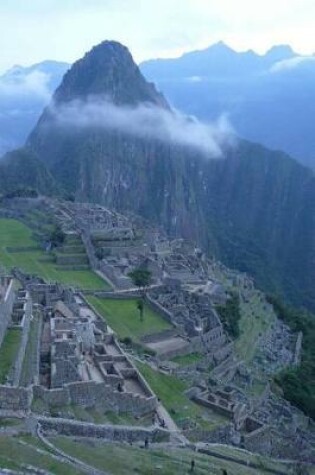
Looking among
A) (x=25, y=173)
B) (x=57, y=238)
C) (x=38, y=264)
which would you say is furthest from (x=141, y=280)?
(x=25, y=173)

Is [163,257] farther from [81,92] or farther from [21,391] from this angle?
[81,92]

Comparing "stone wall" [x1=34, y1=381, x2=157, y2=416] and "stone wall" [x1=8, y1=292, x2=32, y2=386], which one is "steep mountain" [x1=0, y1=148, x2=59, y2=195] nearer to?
"stone wall" [x1=8, y1=292, x2=32, y2=386]

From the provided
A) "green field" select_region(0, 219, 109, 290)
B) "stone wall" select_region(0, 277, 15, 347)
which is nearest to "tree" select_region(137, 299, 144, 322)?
"green field" select_region(0, 219, 109, 290)

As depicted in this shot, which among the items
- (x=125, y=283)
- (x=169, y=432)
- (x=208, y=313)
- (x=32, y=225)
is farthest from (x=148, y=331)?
(x=32, y=225)

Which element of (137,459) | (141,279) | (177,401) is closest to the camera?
(137,459)

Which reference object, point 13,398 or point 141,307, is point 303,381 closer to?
point 141,307

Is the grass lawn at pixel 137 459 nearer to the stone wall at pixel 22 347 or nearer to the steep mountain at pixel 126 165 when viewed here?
the stone wall at pixel 22 347

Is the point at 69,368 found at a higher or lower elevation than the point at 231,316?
higher
